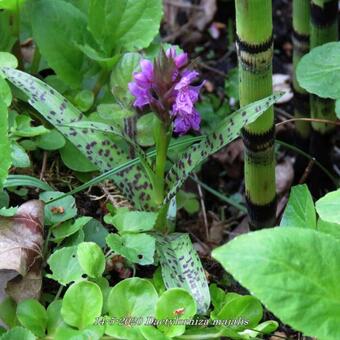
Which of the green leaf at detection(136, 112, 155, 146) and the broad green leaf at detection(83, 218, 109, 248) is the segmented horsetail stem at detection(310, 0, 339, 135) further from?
the broad green leaf at detection(83, 218, 109, 248)

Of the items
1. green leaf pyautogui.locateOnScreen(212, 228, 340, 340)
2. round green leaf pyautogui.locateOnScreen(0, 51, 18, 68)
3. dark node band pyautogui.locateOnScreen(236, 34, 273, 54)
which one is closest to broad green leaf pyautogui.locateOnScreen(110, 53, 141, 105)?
round green leaf pyautogui.locateOnScreen(0, 51, 18, 68)

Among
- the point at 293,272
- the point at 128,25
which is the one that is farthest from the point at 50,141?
the point at 293,272

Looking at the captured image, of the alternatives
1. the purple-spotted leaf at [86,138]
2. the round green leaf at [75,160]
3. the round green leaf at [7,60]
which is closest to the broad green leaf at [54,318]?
the purple-spotted leaf at [86,138]

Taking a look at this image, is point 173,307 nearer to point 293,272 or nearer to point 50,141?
point 293,272

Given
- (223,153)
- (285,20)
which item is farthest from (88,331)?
(285,20)

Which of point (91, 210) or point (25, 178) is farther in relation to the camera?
point (91, 210)

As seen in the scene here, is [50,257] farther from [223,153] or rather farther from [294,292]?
[223,153]

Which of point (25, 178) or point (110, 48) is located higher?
point (110, 48)
